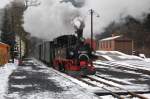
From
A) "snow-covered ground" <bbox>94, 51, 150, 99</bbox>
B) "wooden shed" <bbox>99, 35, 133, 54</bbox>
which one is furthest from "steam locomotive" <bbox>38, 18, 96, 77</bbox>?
"wooden shed" <bbox>99, 35, 133, 54</bbox>

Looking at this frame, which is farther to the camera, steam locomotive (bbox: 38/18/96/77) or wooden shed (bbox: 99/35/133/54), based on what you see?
wooden shed (bbox: 99/35/133/54)

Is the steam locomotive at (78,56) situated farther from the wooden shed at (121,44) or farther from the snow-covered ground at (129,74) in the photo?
the wooden shed at (121,44)

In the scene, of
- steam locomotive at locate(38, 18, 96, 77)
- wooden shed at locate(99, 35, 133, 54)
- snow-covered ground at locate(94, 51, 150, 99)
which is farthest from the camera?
wooden shed at locate(99, 35, 133, 54)

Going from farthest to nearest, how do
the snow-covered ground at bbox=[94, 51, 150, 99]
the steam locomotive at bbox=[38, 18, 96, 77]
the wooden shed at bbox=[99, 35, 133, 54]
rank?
1. the wooden shed at bbox=[99, 35, 133, 54]
2. the steam locomotive at bbox=[38, 18, 96, 77]
3. the snow-covered ground at bbox=[94, 51, 150, 99]

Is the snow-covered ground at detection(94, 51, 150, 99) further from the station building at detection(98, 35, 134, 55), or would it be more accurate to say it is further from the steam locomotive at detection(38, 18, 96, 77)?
the station building at detection(98, 35, 134, 55)

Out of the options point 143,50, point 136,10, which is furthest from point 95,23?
point 143,50

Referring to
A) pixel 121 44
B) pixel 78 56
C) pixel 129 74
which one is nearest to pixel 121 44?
pixel 121 44

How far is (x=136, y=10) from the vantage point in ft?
207

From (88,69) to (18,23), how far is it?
49.6 metres

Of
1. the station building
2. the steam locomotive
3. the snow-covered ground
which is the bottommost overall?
the snow-covered ground

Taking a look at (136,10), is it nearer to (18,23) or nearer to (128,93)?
(18,23)

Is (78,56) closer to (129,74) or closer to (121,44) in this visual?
(129,74)

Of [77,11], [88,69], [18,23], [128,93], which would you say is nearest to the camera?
[128,93]

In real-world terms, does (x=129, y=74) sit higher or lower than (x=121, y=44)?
lower
